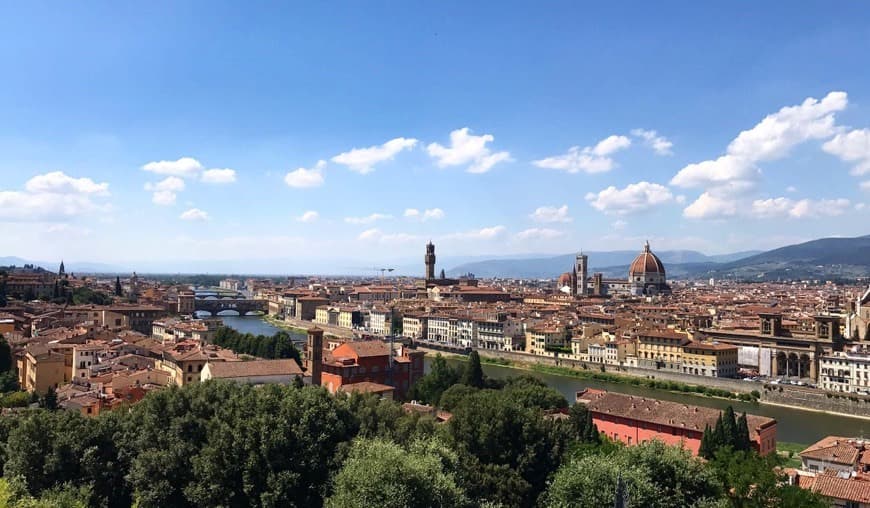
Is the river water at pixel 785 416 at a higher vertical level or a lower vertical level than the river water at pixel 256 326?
lower

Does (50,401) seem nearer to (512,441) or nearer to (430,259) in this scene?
(512,441)

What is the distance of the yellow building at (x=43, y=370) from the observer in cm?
2477

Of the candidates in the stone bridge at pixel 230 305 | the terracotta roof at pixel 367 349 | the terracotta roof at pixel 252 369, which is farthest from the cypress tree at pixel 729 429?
the stone bridge at pixel 230 305

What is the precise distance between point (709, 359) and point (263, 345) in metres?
21.9

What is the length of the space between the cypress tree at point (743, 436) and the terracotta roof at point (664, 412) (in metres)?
0.86

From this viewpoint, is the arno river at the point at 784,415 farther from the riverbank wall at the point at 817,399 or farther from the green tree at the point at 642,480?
the green tree at the point at 642,480

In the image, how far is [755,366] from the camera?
3666 cm

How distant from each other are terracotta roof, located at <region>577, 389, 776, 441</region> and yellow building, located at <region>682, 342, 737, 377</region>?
14113 millimetres

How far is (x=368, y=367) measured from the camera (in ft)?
81.7

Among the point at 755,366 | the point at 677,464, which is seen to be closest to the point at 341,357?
the point at 677,464

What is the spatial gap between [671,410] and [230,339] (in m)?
23.7

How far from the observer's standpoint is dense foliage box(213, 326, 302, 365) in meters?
31.6

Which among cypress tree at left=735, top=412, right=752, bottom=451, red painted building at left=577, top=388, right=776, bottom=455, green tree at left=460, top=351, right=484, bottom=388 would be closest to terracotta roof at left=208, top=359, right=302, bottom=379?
green tree at left=460, top=351, right=484, bottom=388

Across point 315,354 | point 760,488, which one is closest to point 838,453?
point 760,488
